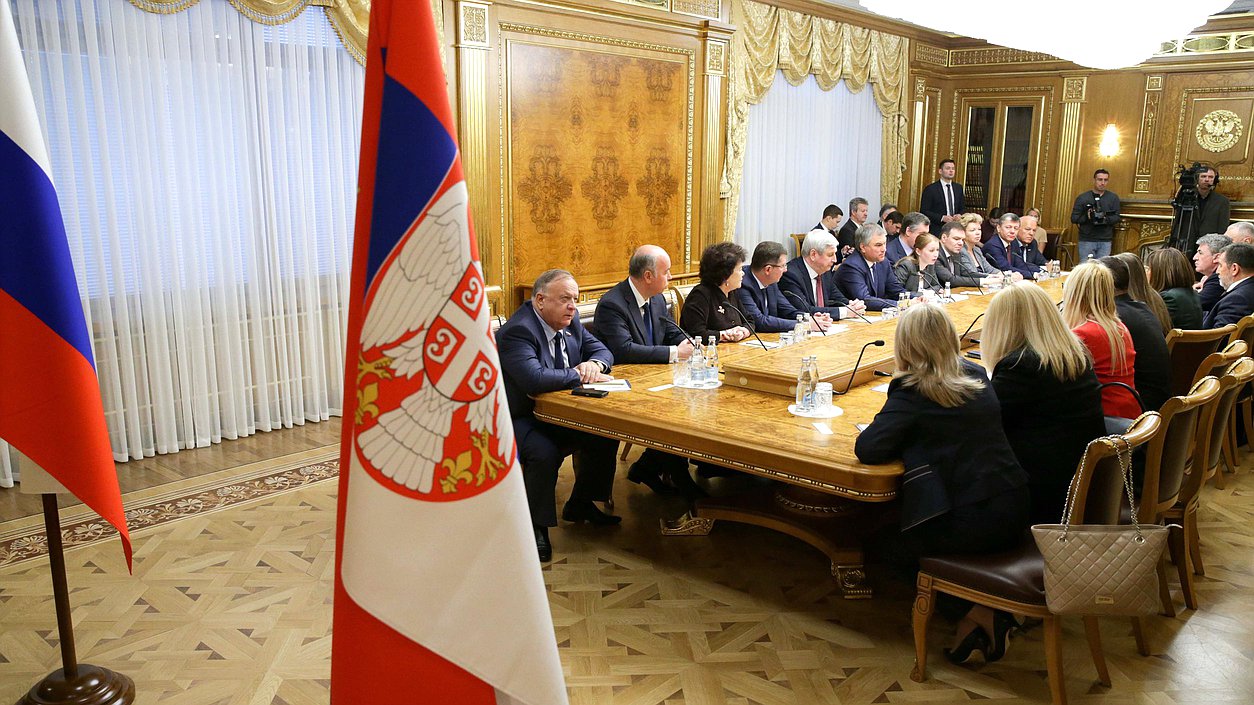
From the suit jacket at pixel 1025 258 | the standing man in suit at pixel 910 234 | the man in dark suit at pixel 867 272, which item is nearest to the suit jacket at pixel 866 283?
the man in dark suit at pixel 867 272

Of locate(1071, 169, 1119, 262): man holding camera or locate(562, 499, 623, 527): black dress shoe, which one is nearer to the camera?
locate(562, 499, 623, 527): black dress shoe

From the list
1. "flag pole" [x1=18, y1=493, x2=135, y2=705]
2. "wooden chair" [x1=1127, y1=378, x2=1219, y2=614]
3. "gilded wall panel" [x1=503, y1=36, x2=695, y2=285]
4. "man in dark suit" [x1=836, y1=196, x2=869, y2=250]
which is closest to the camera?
"flag pole" [x1=18, y1=493, x2=135, y2=705]

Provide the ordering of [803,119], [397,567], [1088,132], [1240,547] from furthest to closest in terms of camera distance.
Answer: [1088,132] < [803,119] < [1240,547] < [397,567]

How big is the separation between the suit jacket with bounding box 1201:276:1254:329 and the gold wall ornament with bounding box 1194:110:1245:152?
23.1ft

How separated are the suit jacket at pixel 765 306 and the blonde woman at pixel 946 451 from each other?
239cm

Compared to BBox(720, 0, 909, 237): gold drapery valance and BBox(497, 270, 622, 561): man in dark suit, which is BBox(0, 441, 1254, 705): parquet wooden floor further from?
BBox(720, 0, 909, 237): gold drapery valance

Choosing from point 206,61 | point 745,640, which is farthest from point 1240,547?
point 206,61

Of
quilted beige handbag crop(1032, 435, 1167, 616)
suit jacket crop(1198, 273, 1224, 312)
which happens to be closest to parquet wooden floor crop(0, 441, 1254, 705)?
quilted beige handbag crop(1032, 435, 1167, 616)

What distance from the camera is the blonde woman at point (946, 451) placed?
3018 millimetres

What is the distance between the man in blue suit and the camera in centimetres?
834

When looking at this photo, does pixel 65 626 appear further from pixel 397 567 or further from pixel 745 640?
pixel 745 640

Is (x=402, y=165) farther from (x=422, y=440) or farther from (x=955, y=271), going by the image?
(x=955, y=271)

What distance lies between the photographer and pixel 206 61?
524 centimetres

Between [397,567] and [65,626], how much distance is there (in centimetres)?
191
